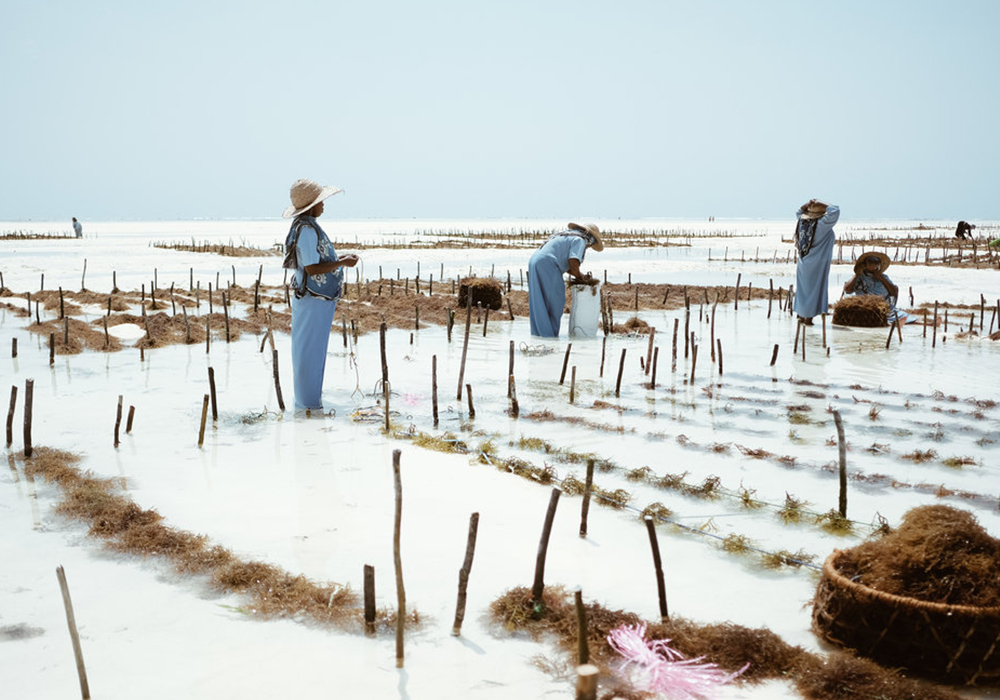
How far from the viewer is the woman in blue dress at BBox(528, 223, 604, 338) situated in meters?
10.2

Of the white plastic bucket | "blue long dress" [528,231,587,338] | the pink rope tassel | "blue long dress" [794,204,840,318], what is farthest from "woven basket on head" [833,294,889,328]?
the pink rope tassel

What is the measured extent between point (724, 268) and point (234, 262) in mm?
16681

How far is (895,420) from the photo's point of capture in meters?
6.43

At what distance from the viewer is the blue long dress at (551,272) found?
1023cm

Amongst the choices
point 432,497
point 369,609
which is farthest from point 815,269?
point 369,609

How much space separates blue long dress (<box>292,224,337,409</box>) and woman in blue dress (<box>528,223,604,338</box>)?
413cm

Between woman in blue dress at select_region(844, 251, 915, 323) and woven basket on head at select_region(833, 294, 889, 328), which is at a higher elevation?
woman in blue dress at select_region(844, 251, 915, 323)

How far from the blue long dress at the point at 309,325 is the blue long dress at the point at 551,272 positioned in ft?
13.5

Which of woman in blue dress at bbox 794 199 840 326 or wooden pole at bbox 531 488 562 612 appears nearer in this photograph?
wooden pole at bbox 531 488 562 612

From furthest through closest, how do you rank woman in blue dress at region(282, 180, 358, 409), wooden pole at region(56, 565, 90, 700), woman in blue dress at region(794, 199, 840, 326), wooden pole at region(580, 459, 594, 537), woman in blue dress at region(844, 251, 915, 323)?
woman in blue dress at region(844, 251, 915, 323) → woman in blue dress at region(794, 199, 840, 326) → woman in blue dress at region(282, 180, 358, 409) → wooden pole at region(580, 459, 594, 537) → wooden pole at region(56, 565, 90, 700)

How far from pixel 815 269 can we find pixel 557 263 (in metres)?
3.88

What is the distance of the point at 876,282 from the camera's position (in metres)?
12.1

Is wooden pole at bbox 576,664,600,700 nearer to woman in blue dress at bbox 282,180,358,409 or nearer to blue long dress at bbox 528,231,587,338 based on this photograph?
woman in blue dress at bbox 282,180,358,409

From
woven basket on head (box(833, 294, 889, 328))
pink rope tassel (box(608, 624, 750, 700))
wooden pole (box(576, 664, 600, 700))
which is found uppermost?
woven basket on head (box(833, 294, 889, 328))
